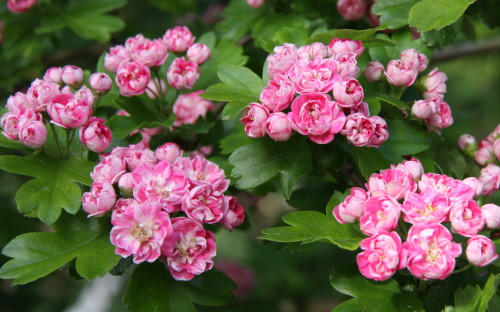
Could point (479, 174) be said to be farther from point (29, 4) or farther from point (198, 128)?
point (29, 4)

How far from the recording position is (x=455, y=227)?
125 cm

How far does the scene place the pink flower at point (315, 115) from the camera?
1362 millimetres

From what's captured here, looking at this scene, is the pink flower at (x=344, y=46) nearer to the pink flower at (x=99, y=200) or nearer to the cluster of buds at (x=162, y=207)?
the cluster of buds at (x=162, y=207)

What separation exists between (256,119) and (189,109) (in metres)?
0.63

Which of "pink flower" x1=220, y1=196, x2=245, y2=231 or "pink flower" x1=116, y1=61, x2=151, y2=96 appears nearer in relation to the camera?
"pink flower" x1=220, y1=196, x2=245, y2=231

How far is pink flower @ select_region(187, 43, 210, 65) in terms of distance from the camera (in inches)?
68.8

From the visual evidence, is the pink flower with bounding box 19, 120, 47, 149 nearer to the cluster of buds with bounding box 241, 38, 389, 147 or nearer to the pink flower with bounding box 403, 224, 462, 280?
the cluster of buds with bounding box 241, 38, 389, 147

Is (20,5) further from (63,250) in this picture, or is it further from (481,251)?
(481,251)

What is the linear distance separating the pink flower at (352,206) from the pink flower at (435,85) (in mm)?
393

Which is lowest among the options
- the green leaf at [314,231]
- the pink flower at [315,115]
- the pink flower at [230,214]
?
the pink flower at [230,214]

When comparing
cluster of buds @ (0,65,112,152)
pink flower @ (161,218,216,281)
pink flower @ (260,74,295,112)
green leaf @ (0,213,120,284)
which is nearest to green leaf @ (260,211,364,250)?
pink flower @ (161,218,216,281)

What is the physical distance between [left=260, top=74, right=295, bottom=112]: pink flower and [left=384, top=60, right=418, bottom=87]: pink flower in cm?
28

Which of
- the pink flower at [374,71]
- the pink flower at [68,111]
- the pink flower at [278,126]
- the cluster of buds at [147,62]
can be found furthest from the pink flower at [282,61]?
the pink flower at [68,111]

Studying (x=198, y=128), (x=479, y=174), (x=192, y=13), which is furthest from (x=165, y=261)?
(x=192, y=13)
